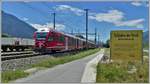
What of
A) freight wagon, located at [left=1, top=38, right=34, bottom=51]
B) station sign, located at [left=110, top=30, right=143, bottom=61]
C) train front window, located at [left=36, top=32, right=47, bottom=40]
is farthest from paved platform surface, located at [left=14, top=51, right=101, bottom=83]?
freight wagon, located at [left=1, top=38, right=34, bottom=51]

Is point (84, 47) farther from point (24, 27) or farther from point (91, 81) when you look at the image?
point (91, 81)

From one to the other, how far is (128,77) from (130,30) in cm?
417

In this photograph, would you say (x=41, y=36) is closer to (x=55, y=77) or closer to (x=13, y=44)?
(x=13, y=44)

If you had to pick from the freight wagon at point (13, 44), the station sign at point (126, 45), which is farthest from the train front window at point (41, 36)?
the station sign at point (126, 45)

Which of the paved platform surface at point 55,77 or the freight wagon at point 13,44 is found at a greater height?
the paved platform surface at point 55,77

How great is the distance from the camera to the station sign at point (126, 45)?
19344 mm

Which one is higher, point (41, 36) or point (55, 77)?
point (41, 36)

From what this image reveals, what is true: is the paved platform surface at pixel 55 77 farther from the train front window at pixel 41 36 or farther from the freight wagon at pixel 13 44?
the freight wagon at pixel 13 44

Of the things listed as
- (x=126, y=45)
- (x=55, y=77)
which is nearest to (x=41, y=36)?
(x=126, y=45)

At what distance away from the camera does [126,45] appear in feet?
65.0

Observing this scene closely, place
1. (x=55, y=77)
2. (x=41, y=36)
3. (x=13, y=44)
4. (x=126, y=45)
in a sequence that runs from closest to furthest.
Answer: (x=55, y=77) → (x=126, y=45) → (x=41, y=36) → (x=13, y=44)

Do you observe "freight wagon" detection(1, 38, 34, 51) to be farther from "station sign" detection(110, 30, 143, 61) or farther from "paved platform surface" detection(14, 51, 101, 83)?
"paved platform surface" detection(14, 51, 101, 83)

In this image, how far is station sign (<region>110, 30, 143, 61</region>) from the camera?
19.3 metres

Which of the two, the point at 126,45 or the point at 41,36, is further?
the point at 41,36
